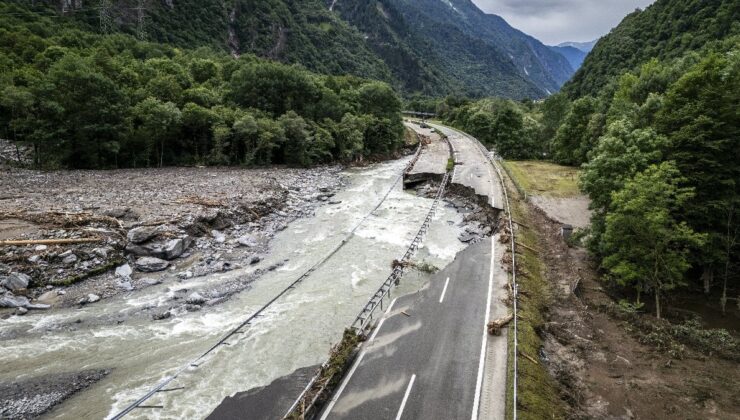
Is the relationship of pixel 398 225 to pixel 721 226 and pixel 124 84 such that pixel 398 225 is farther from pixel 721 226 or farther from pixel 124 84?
pixel 124 84

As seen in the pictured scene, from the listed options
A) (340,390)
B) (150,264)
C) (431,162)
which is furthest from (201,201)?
(431,162)

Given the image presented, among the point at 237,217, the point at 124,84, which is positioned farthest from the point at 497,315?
the point at 124,84

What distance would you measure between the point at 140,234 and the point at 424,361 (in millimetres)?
19582

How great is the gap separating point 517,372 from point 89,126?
149 ft

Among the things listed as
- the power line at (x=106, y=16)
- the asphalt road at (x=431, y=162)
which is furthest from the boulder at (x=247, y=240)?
the power line at (x=106, y=16)

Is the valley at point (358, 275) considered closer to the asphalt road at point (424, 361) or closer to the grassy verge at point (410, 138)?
the asphalt road at point (424, 361)

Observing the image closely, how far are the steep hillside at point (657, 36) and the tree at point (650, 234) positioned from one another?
80249mm

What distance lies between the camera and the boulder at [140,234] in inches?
939

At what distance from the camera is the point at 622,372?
599 inches

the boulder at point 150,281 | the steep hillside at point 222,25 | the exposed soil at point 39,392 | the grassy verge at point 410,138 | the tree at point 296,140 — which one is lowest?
the exposed soil at point 39,392

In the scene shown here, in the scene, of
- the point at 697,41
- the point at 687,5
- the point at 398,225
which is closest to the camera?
the point at 398,225

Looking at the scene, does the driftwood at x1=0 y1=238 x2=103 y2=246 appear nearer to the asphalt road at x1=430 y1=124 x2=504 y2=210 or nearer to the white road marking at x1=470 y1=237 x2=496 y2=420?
the white road marking at x1=470 y1=237 x2=496 y2=420

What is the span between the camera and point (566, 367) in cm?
1550

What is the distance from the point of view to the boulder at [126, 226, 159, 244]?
23.9 meters
